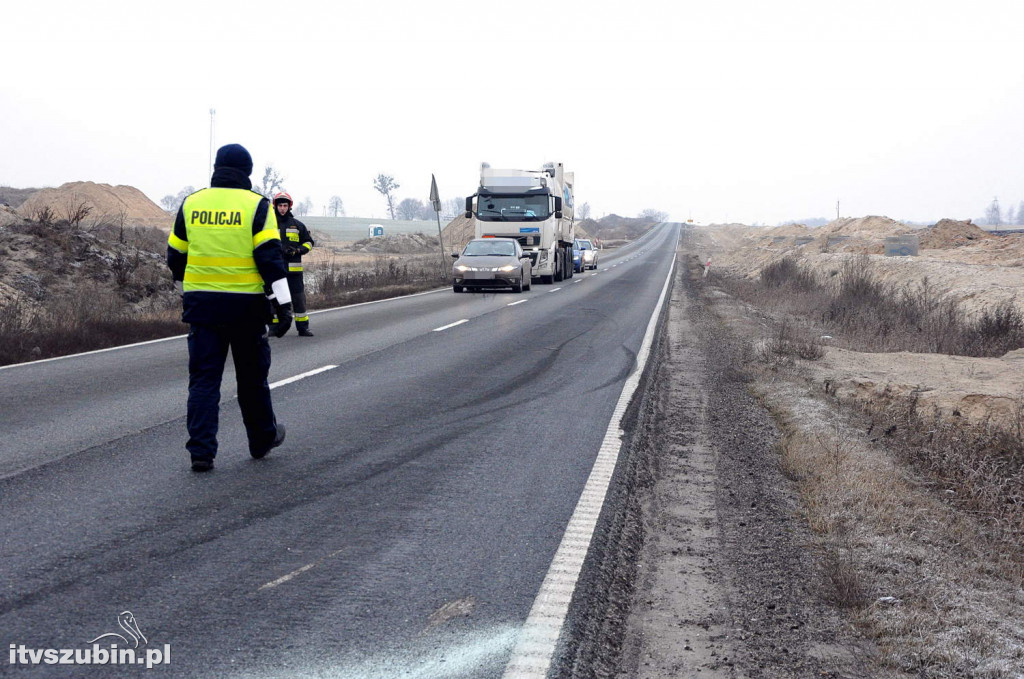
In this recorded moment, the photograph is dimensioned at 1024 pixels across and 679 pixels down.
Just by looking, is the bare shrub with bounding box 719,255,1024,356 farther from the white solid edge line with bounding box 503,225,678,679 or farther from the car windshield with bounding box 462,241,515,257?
the white solid edge line with bounding box 503,225,678,679

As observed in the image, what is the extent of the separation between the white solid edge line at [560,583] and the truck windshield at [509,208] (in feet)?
72.8

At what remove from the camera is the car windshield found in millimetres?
26141

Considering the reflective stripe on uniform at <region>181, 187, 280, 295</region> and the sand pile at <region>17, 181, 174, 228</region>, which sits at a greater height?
the sand pile at <region>17, 181, 174, 228</region>

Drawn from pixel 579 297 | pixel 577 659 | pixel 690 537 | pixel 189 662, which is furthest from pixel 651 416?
pixel 579 297

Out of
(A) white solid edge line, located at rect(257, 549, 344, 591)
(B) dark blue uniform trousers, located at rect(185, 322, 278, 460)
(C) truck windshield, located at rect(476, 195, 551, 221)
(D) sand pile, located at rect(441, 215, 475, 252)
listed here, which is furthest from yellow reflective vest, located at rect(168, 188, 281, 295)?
(D) sand pile, located at rect(441, 215, 475, 252)

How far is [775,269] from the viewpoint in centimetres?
3381

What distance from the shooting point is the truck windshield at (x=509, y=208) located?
28.8 m

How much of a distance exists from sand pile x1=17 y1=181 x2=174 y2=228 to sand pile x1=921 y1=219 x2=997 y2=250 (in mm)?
45657

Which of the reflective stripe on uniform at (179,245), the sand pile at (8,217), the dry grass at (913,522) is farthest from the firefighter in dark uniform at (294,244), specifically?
the sand pile at (8,217)

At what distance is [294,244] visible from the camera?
43.6 ft

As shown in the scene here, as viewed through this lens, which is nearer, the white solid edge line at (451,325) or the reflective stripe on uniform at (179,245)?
the reflective stripe on uniform at (179,245)

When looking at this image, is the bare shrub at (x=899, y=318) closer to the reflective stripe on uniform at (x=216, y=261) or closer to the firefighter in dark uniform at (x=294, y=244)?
the firefighter in dark uniform at (x=294, y=244)

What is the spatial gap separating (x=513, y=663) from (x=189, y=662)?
1202 mm

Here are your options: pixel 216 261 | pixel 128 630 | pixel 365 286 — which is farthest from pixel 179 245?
pixel 365 286
